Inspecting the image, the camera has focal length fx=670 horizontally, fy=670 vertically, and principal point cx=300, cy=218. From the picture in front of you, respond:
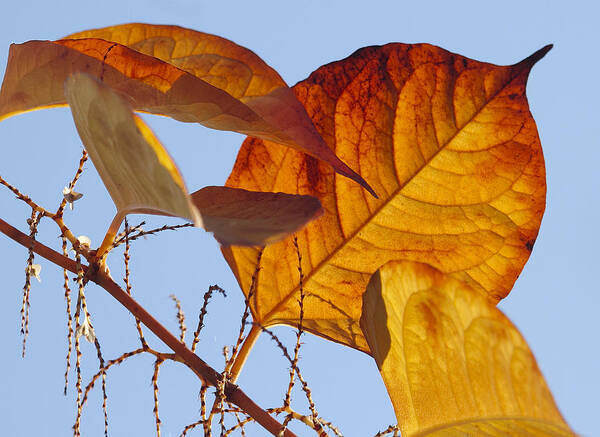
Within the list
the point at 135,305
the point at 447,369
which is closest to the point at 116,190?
the point at 135,305

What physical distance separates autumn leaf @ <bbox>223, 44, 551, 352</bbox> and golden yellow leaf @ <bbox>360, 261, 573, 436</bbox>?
0.06 metres

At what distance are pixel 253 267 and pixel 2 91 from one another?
166 mm

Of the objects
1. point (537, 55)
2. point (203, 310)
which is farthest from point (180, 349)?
point (537, 55)

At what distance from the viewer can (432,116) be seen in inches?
13.8

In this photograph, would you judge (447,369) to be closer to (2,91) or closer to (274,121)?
(274,121)

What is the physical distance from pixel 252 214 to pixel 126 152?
5 centimetres

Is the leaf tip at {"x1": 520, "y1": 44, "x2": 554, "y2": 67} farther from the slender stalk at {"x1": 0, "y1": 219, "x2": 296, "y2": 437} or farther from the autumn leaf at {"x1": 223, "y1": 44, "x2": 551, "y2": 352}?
the slender stalk at {"x1": 0, "y1": 219, "x2": 296, "y2": 437}

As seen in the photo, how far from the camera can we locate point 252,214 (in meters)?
0.26

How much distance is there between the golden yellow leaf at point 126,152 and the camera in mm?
214

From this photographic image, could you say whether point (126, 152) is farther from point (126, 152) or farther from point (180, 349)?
point (180, 349)

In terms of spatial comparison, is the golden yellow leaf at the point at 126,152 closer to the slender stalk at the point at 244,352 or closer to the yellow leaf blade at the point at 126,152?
the yellow leaf blade at the point at 126,152

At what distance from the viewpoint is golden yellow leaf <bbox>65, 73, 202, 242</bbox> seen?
21 cm

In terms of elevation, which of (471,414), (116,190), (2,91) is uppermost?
(2,91)

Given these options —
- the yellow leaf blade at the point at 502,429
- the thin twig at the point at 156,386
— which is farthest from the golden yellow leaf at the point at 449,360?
the thin twig at the point at 156,386
